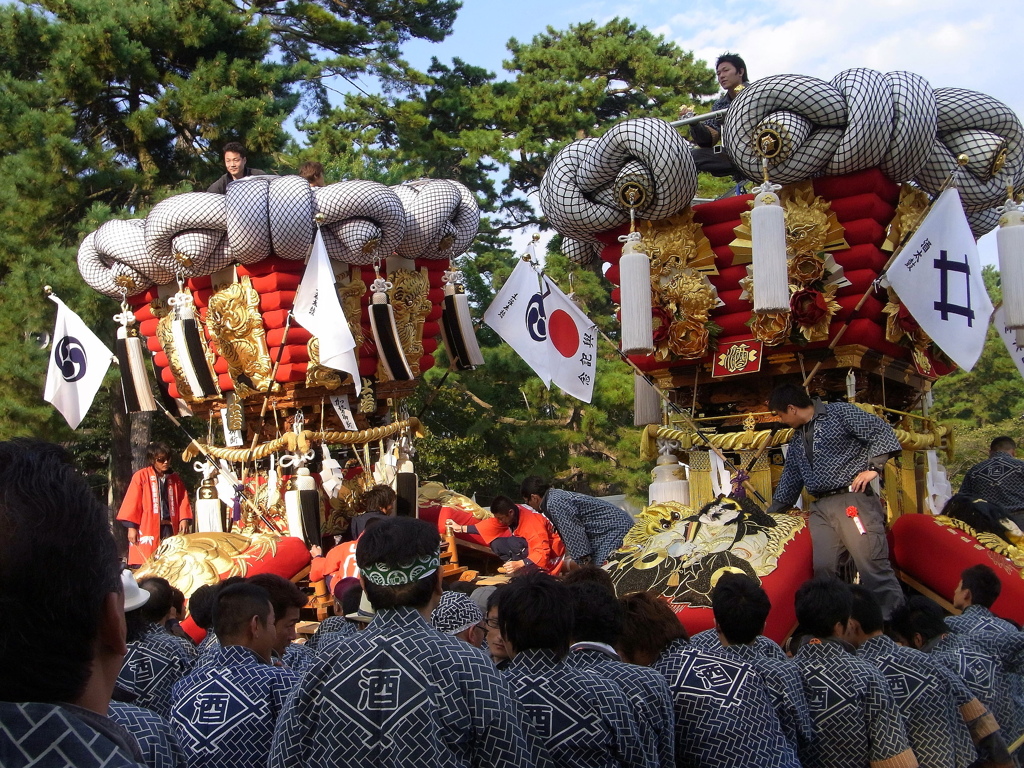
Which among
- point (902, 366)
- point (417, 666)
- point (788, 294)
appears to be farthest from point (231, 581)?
point (902, 366)

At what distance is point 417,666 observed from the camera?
2475 millimetres

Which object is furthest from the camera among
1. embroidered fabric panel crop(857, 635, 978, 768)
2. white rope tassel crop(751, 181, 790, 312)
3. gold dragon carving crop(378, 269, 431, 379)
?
gold dragon carving crop(378, 269, 431, 379)

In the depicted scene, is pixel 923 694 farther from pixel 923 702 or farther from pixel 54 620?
pixel 54 620

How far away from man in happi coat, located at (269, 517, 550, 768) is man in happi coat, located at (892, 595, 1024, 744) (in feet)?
8.24

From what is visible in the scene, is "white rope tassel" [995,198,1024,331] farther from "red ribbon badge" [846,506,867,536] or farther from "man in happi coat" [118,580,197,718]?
"man in happi coat" [118,580,197,718]

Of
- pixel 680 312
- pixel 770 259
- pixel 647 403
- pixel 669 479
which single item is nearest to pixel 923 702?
pixel 770 259

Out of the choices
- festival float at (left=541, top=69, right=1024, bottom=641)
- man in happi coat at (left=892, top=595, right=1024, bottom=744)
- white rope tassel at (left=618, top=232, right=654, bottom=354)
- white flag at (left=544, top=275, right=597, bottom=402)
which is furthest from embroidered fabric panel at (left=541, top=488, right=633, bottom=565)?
man in happi coat at (left=892, top=595, right=1024, bottom=744)

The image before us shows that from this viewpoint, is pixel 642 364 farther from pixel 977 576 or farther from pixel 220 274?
pixel 220 274

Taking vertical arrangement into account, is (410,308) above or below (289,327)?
above

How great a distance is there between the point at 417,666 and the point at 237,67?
41.4 ft

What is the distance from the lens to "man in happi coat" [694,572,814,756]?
3459 millimetres

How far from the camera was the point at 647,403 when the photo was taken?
322 inches

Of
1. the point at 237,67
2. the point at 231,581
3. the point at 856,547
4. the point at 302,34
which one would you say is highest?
the point at 302,34

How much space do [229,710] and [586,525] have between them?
4485 millimetres
